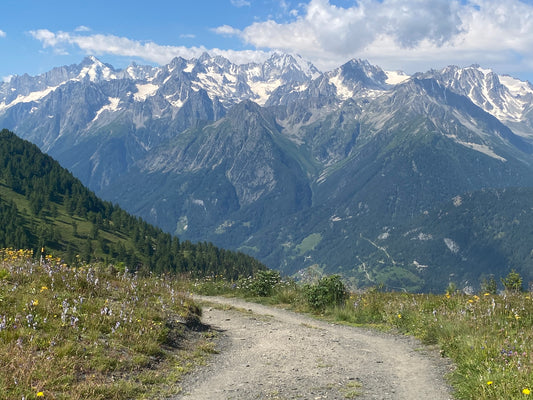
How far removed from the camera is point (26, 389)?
8.94 m

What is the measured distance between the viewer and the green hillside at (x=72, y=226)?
134 metres

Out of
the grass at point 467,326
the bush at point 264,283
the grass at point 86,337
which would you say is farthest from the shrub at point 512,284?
the grass at point 86,337

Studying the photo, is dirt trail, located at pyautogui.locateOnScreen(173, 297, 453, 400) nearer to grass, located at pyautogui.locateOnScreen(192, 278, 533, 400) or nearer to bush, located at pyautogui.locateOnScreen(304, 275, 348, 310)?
grass, located at pyautogui.locateOnScreen(192, 278, 533, 400)

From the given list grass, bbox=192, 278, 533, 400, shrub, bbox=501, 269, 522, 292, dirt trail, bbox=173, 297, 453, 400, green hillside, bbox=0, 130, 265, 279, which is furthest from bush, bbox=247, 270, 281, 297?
green hillside, bbox=0, 130, 265, 279

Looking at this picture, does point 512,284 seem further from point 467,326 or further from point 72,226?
point 72,226

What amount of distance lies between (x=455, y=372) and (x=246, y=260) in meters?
173

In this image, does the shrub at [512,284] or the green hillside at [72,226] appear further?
the green hillside at [72,226]

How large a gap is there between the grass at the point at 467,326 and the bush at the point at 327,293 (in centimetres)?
43

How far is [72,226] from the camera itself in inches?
6112

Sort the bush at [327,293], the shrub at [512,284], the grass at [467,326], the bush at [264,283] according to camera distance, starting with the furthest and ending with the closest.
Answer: the bush at [264,283]
the bush at [327,293]
the shrub at [512,284]
the grass at [467,326]

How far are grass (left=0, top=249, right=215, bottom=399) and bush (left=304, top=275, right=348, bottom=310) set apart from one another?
813 centimetres

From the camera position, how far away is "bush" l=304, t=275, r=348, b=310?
→ 77.9 feet

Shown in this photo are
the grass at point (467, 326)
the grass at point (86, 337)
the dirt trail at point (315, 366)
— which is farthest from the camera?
the dirt trail at point (315, 366)

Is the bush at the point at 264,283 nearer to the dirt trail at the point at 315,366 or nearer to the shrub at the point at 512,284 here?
the dirt trail at the point at 315,366
